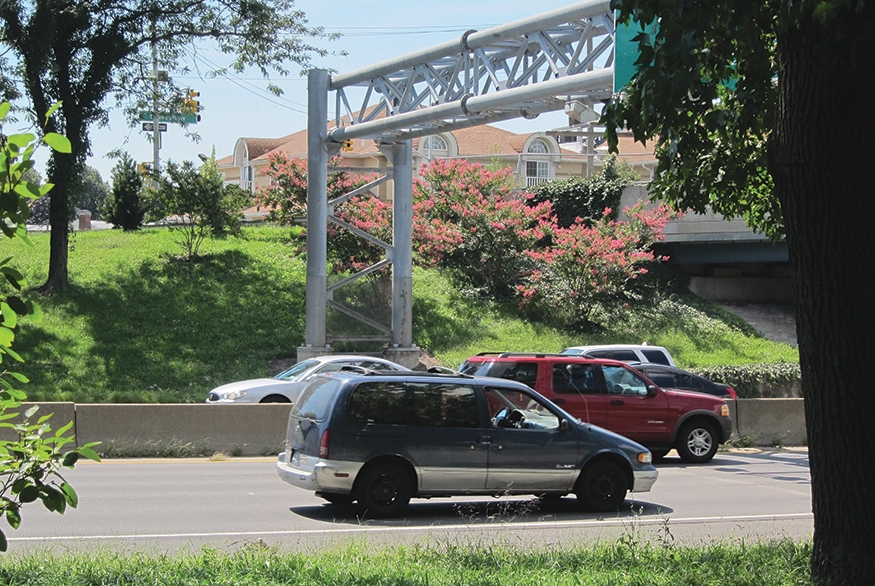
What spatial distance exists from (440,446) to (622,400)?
6.25 m

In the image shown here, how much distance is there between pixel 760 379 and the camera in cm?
2619

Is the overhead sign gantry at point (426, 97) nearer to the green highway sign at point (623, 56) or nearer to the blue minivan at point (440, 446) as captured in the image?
the green highway sign at point (623, 56)

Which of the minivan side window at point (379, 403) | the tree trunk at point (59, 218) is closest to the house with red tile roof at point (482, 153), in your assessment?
the tree trunk at point (59, 218)

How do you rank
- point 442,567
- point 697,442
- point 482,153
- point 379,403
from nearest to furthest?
1. point 442,567
2. point 379,403
3. point 697,442
4. point 482,153

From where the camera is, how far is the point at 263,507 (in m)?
12.2

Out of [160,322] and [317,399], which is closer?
[317,399]

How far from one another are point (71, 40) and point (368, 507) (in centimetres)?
2252

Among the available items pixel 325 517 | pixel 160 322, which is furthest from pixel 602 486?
pixel 160 322

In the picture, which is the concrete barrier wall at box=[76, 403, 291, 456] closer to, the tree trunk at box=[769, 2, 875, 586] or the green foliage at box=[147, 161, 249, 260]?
the tree trunk at box=[769, 2, 875, 586]

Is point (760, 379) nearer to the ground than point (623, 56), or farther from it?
nearer to the ground

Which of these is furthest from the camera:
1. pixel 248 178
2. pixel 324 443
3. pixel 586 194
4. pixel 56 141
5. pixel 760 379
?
pixel 248 178

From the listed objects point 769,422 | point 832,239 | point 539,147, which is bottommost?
point 769,422

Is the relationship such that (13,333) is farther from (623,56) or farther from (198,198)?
(198,198)

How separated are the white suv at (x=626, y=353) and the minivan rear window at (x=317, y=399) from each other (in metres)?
11.1
